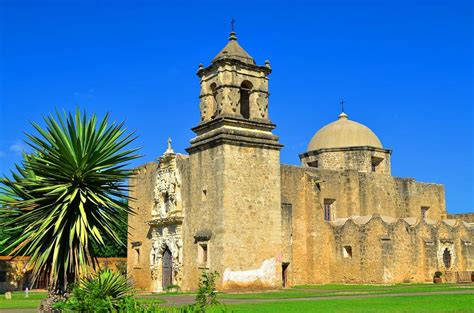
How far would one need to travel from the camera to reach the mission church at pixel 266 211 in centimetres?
3058

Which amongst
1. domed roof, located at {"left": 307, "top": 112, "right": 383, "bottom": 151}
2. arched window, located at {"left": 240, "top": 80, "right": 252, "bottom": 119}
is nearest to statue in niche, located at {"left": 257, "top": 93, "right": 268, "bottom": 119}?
arched window, located at {"left": 240, "top": 80, "right": 252, "bottom": 119}

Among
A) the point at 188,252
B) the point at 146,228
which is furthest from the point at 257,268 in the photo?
the point at 146,228

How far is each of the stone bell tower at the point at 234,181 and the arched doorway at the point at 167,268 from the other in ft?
6.55

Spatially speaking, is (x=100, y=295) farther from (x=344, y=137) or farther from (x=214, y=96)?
(x=344, y=137)

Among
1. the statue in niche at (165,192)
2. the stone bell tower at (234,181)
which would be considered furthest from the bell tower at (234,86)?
the statue in niche at (165,192)

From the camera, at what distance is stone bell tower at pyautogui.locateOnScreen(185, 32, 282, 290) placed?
98.7 ft

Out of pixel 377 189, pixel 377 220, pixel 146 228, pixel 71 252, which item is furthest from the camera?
pixel 377 189

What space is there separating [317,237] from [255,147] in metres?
8.01

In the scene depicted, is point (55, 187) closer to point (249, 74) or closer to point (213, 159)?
point (213, 159)

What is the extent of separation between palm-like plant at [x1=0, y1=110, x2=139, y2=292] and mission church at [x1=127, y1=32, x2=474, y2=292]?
584 inches

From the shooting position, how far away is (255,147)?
31.4m

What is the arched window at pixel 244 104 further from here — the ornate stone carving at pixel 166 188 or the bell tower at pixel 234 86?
the ornate stone carving at pixel 166 188

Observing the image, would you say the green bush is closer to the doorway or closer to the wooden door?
the wooden door

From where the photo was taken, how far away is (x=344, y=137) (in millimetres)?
43219
